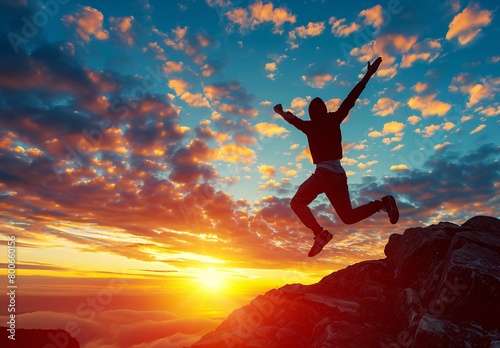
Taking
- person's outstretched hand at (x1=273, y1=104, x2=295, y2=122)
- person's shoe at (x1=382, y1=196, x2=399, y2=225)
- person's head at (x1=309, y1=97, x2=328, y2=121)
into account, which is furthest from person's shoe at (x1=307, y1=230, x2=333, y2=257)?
person's outstretched hand at (x1=273, y1=104, x2=295, y2=122)

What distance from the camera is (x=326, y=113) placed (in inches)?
339

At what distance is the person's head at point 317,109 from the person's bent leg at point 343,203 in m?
1.76

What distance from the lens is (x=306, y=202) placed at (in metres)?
8.57

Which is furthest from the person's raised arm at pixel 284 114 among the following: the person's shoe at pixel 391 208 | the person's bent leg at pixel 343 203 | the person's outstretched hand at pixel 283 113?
the person's shoe at pixel 391 208

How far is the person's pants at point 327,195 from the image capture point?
324 inches

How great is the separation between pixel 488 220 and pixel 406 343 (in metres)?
9.51

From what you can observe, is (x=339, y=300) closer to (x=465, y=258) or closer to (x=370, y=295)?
(x=370, y=295)

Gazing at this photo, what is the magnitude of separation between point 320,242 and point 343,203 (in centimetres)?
125

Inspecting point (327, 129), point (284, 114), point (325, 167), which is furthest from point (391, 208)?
point (284, 114)

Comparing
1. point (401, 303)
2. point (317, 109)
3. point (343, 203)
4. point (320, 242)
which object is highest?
point (317, 109)

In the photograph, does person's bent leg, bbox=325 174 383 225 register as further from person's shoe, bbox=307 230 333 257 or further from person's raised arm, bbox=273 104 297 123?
person's raised arm, bbox=273 104 297 123

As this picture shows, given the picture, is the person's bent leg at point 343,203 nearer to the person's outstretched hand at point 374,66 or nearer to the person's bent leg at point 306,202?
the person's bent leg at point 306,202

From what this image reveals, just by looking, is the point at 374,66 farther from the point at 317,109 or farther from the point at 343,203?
the point at 343,203

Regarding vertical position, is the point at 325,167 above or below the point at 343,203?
above
